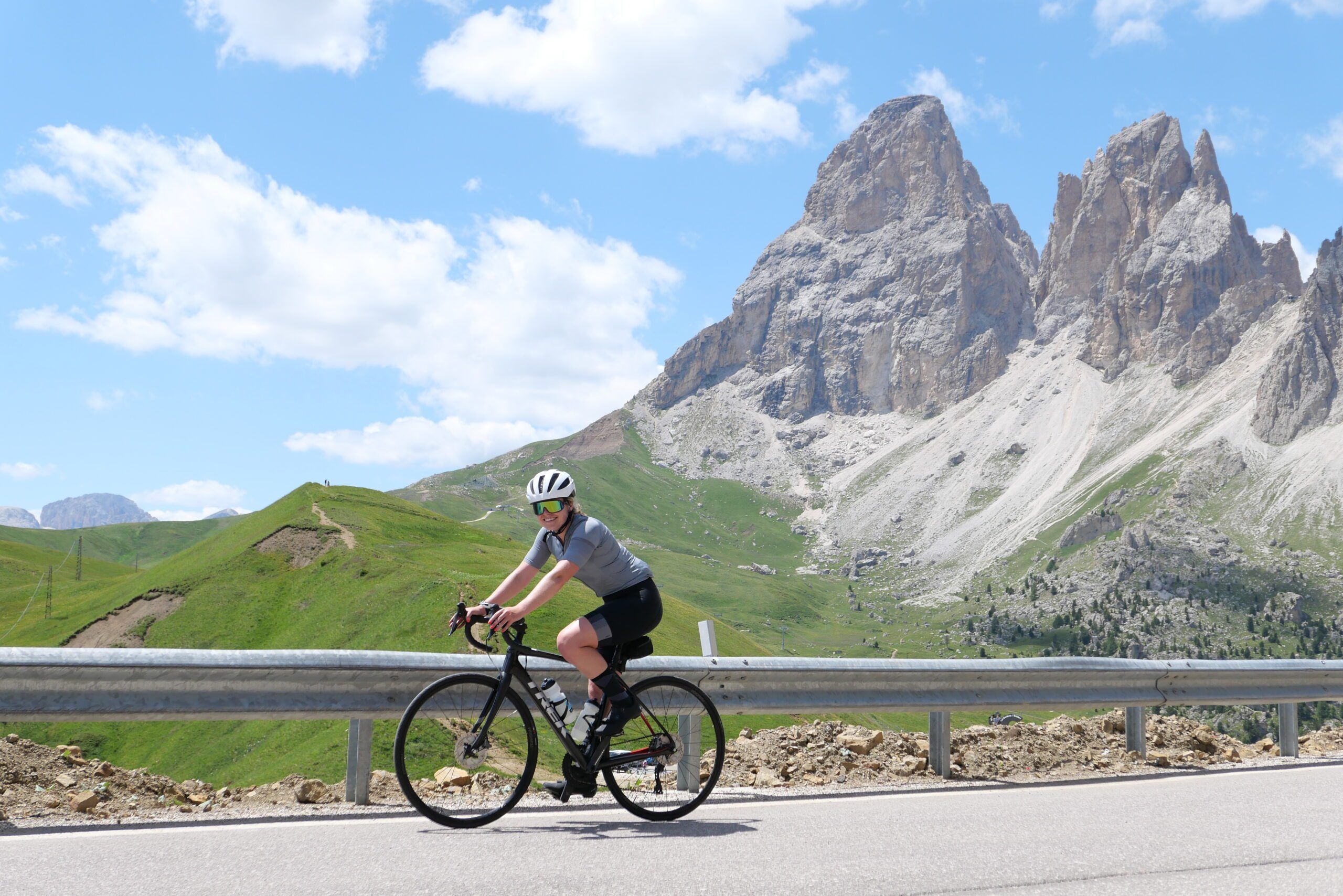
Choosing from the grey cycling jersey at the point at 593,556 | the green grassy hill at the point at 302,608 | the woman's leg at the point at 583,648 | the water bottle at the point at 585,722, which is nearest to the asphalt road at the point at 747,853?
the water bottle at the point at 585,722

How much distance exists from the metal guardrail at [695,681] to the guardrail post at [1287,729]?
19 millimetres

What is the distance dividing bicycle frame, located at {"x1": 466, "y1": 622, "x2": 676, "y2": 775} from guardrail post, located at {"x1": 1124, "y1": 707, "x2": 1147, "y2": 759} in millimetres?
7496

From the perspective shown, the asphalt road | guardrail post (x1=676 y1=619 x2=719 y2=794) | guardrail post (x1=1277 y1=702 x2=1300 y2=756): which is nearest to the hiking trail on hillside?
guardrail post (x1=676 y1=619 x2=719 y2=794)

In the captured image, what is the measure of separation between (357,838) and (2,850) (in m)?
2.28

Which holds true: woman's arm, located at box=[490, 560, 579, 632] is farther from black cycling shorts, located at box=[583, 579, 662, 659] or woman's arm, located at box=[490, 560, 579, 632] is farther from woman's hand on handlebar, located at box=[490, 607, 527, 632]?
black cycling shorts, located at box=[583, 579, 662, 659]

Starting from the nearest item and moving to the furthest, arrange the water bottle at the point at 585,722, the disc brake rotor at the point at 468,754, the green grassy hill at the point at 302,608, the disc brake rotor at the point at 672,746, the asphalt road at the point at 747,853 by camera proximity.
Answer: the asphalt road at the point at 747,853 < the disc brake rotor at the point at 468,754 < the water bottle at the point at 585,722 < the disc brake rotor at the point at 672,746 < the green grassy hill at the point at 302,608

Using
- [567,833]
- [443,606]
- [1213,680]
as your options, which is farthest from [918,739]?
[443,606]

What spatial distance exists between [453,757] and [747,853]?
271 cm

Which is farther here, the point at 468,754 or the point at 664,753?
the point at 664,753

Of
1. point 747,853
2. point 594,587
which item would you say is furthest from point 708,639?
point 747,853

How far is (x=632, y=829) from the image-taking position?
26.1 feet

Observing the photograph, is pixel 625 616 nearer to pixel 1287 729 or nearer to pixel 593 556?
pixel 593 556

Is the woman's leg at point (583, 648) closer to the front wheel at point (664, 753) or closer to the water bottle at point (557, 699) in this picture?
the water bottle at point (557, 699)

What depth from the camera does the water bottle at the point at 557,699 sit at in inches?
326
